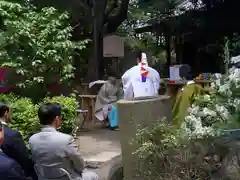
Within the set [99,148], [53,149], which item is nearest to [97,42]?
[99,148]

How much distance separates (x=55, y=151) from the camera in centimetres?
401

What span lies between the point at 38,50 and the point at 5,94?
111cm

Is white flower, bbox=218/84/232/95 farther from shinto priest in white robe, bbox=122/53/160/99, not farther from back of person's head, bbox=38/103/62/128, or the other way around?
shinto priest in white robe, bbox=122/53/160/99

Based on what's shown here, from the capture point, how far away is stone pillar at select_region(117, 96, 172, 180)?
15.9ft

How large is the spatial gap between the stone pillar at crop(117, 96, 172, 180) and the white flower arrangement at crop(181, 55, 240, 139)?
31.2 inches

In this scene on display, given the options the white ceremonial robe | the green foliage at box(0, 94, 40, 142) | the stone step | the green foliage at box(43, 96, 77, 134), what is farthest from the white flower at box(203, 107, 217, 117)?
the white ceremonial robe

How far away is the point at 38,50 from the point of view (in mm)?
8289

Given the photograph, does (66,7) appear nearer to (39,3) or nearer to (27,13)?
(39,3)

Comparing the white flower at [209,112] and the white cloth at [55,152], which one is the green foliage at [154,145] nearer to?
the white flower at [209,112]

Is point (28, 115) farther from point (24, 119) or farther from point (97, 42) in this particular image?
point (97, 42)

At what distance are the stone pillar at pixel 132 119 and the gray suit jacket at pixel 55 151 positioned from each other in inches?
34.7

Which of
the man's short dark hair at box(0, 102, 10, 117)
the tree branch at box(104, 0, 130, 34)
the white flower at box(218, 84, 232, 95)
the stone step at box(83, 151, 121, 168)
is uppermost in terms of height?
the tree branch at box(104, 0, 130, 34)

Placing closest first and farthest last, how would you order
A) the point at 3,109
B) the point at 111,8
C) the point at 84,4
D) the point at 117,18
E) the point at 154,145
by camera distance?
the point at 154,145 < the point at 3,109 < the point at 84,4 < the point at 117,18 < the point at 111,8

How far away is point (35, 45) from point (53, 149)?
15.2 ft
